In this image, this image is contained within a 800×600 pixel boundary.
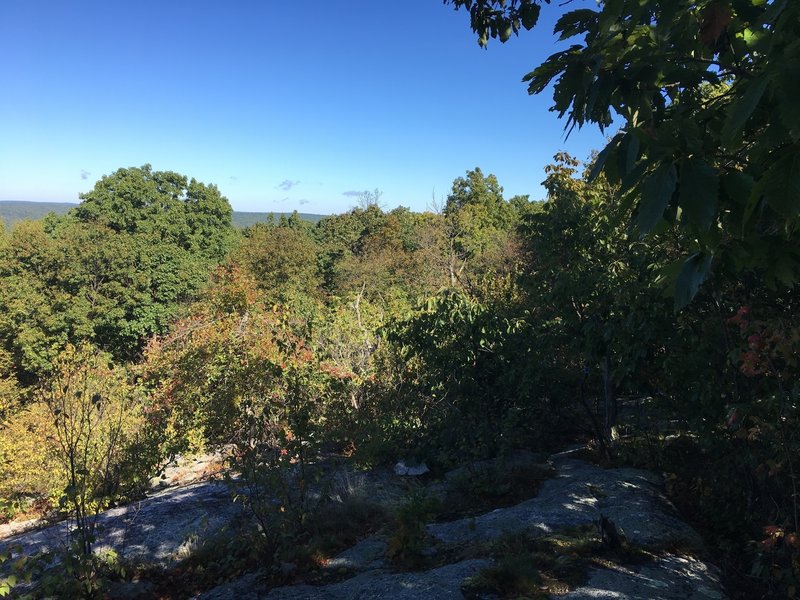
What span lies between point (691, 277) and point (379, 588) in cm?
384

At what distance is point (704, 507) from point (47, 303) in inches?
1113

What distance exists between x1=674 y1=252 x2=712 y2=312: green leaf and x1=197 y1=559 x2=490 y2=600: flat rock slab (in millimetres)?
3243

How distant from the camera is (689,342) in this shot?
493cm

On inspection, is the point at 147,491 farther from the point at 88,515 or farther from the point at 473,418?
the point at 473,418

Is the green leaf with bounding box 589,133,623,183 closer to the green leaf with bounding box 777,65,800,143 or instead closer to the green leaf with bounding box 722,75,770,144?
the green leaf with bounding box 722,75,770,144

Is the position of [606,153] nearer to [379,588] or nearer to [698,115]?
[698,115]

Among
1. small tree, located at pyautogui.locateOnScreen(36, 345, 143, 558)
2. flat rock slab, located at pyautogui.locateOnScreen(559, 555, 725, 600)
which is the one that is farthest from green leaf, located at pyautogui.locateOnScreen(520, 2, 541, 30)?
small tree, located at pyautogui.locateOnScreen(36, 345, 143, 558)

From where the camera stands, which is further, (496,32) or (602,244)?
(602,244)

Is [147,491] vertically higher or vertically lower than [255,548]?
lower

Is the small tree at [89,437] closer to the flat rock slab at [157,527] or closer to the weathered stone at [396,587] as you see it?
the flat rock slab at [157,527]

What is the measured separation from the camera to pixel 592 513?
213 inches

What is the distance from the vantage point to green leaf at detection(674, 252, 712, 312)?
130 cm

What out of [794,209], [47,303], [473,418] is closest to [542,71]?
[794,209]

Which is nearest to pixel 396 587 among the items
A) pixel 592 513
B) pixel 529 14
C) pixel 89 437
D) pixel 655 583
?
pixel 655 583
